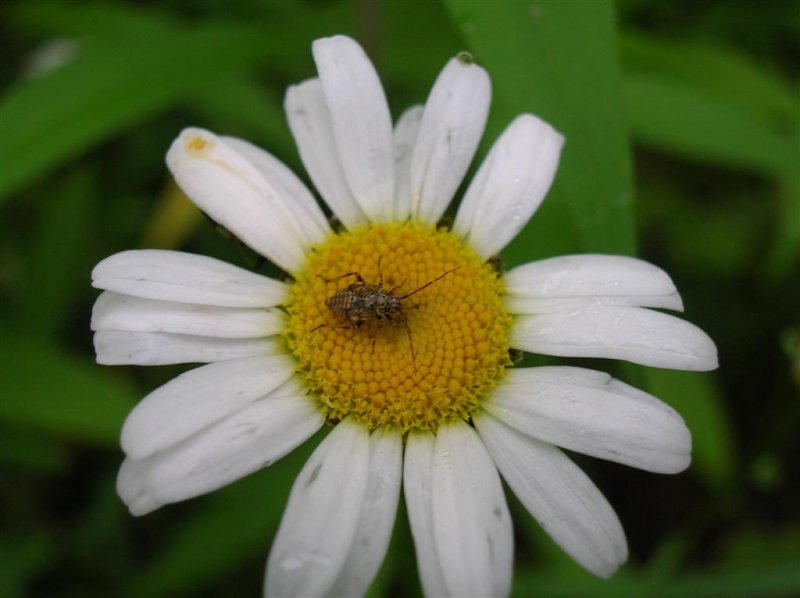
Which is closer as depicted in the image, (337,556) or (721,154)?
(337,556)

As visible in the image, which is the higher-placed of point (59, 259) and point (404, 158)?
point (404, 158)

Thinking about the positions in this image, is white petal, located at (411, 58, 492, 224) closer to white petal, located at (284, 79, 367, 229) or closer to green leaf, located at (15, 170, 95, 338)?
white petal, located at (284, 79, 367, 229)

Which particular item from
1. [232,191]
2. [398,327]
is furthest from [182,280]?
[398,327]

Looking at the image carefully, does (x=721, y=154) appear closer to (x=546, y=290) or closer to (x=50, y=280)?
(x=546, y=290)

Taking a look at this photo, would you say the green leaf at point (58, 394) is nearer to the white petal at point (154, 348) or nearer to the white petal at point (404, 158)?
the white petal at point (154, 348)

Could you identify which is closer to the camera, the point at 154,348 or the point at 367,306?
the point at 154,348

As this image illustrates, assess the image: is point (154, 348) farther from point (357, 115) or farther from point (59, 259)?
point (59, 259)

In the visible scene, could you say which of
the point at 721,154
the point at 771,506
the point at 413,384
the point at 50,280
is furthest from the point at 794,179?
the point at 50,280
